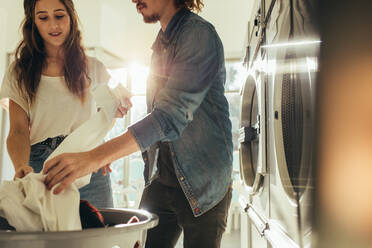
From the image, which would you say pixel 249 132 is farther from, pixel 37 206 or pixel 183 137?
pixel 37 206

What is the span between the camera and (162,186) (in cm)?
110

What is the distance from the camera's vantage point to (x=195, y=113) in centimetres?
102

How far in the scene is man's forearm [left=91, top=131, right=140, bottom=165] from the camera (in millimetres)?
734

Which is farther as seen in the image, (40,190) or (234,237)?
(234,237)

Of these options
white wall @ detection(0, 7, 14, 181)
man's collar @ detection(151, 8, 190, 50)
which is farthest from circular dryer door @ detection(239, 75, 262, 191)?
white wall @ detection(0, 7, 14, 181)

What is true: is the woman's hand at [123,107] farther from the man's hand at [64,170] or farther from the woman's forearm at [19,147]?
the woman's forearm at [19,147]

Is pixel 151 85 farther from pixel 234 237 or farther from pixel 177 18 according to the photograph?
pixel 234 237

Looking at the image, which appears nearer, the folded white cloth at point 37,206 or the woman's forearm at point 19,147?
the folded white cloth at point 37,206

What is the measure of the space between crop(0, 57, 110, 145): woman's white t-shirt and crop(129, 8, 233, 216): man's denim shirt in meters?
0.28

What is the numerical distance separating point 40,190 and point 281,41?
1.96 ft

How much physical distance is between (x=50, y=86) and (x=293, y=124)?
814mm

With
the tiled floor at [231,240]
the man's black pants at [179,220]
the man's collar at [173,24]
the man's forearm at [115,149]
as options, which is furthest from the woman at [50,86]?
the tiled floor at [231,240]

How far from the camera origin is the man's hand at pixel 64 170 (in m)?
0.68

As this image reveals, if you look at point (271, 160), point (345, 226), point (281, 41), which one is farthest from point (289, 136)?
point (345, 226)
